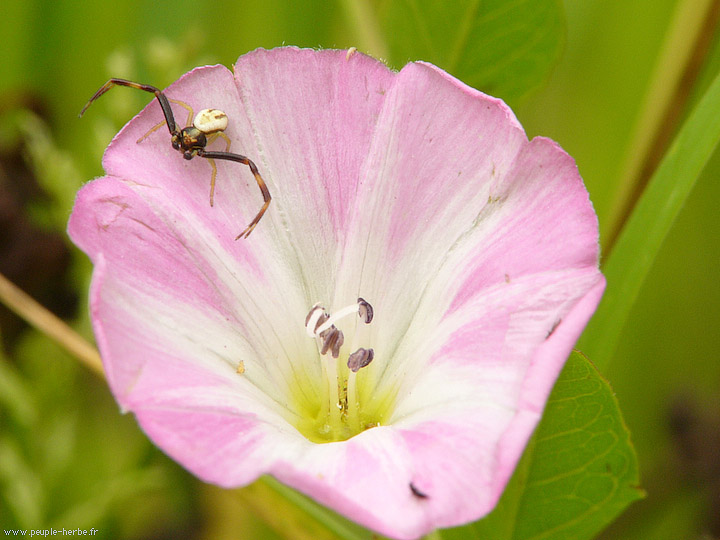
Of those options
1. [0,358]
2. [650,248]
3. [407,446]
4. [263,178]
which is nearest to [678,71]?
[650,248]

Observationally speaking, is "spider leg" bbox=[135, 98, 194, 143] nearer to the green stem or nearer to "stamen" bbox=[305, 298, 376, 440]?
"stamen" bbox=[305, 298, 376, 440]

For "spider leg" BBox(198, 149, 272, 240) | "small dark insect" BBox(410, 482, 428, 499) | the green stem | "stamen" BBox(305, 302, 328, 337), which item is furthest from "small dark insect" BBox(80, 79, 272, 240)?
the green stem

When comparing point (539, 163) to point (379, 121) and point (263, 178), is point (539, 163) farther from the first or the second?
point (263, 178)

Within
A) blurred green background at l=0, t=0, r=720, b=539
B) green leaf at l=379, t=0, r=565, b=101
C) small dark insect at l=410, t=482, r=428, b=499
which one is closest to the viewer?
small dark insect at l=410, t=482, r=428, b=499

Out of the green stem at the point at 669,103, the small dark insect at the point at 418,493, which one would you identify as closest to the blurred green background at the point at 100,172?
the green stem at the point at 669,103

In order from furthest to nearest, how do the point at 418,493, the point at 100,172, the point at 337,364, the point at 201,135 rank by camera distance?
1. the point at 100,172
2. the point at 337,364
3. the point at 201,135
4. the point at 418,493

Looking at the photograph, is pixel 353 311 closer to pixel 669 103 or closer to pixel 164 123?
pixel 164 123

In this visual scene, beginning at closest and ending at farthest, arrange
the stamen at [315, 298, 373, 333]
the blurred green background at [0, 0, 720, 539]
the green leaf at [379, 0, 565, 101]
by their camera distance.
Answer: the stamen at [315, 298, 373, 333], the green leaf at [379, 0, 565, 101], the blurred green background at [0, 0, 720, 539]

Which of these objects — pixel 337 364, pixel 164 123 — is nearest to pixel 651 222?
pixel 337 364
